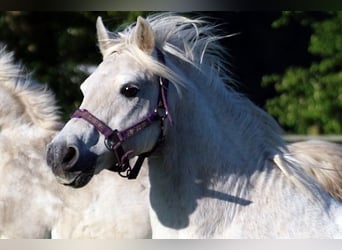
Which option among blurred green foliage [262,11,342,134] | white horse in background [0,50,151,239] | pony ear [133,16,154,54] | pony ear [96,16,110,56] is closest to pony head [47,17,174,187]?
pony ear [133,16,154,54]

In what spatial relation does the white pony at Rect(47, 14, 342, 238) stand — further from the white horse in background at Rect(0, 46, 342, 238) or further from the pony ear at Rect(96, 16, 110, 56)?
the white horse in background at Rect(0, 46, 342, 238)

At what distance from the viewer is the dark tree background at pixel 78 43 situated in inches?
309

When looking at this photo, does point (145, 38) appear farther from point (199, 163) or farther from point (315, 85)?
point (315, 85)

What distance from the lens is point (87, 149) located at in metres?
2.63

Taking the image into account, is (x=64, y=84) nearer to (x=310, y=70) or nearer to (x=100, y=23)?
(x=310, y=70)

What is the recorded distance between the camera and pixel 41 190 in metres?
3.89

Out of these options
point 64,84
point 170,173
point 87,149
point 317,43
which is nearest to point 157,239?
point 170,173

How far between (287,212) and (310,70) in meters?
6.02

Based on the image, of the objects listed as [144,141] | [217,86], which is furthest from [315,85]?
[144,141]

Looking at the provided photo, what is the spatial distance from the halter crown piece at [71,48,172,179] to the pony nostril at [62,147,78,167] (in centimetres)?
12

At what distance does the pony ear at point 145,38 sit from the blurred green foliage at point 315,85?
5.69 metres

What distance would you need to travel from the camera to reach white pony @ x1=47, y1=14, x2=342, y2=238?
8.76ft

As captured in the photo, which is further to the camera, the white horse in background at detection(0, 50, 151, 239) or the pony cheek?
the white horse in background at detection(0, 50, 151, 239)

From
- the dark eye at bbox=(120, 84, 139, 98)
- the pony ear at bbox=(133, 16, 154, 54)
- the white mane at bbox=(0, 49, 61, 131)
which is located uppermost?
the pony ear at bbox=(133, 16, 154, 54)
